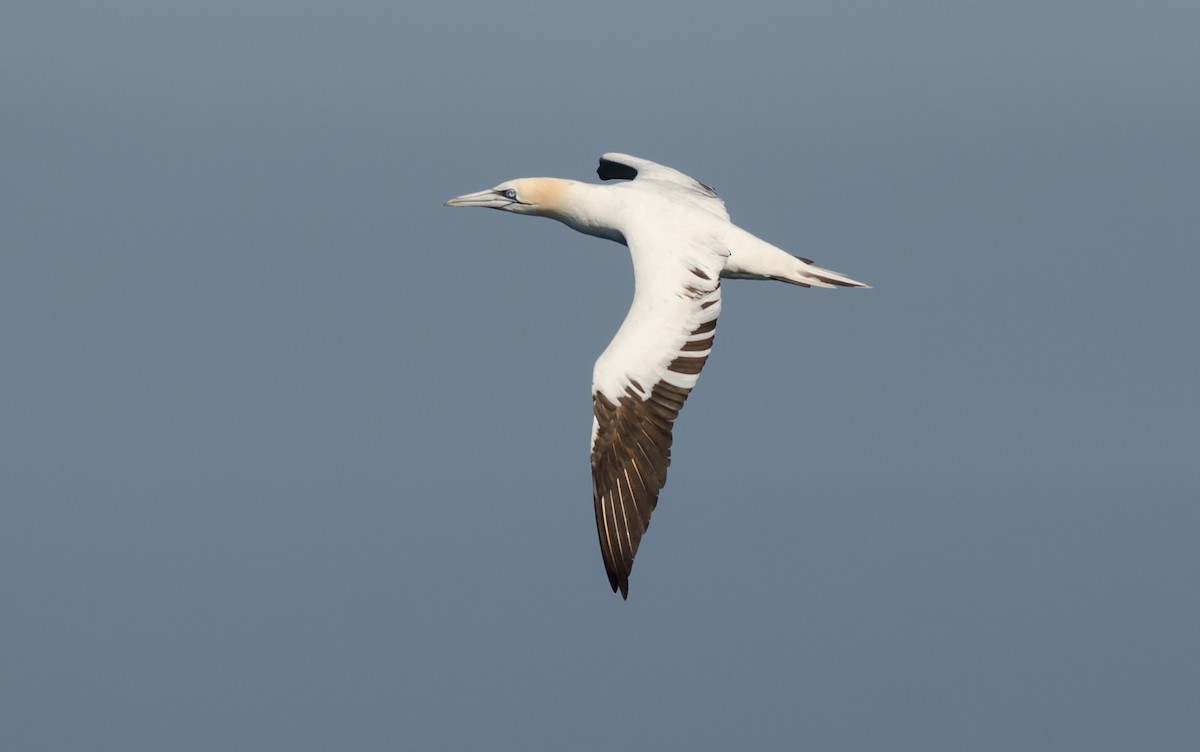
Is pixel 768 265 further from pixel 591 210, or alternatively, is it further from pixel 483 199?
pixel 483 199

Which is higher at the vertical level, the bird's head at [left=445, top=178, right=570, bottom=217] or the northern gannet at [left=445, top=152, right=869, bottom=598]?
the bird's head at [left=445, top=178, right=570, bottom=217]

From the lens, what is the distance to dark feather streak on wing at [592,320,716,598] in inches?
578

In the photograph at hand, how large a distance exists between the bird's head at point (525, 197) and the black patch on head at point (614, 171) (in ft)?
6.88

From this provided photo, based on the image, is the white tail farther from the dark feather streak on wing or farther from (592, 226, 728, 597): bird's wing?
the dark feather streak on wing

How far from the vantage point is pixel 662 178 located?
2014cm

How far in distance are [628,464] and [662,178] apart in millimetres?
5964

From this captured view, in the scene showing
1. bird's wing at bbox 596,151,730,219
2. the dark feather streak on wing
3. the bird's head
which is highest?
bird's wing at bbox 596,151,730,219

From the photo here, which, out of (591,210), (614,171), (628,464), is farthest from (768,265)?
(614,171)

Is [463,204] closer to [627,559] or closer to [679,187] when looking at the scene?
[679,187]

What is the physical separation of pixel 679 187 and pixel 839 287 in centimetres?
276

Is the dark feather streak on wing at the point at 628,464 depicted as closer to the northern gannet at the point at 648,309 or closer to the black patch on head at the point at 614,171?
the northern gannet at the point at 648,309

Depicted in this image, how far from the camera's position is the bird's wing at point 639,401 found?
14750 millimetres

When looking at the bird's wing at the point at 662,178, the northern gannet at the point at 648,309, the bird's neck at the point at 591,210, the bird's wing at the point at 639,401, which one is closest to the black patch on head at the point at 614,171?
the bird's wing at the point at 662,178

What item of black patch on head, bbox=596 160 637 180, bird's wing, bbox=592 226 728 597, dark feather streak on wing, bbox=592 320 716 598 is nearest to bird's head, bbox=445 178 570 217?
black patch on head, bbox=596 160 637 180
